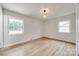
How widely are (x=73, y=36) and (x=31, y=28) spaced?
36.8 inches

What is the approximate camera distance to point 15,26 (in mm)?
1941

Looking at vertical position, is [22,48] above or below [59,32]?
below

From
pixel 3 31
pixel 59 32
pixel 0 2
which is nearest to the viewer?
pixel 0 2

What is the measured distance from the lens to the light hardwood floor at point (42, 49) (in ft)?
6.12

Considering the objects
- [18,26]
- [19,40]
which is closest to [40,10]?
[18,26]

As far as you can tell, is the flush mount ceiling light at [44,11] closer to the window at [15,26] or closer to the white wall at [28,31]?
the white wall at [28,31]

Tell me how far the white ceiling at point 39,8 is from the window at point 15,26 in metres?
0.23

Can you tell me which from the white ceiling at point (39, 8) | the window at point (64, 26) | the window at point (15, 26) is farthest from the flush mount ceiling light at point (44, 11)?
the window at point (15, 26)

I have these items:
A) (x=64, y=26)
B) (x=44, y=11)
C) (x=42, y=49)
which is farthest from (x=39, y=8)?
(x=42, y=49)

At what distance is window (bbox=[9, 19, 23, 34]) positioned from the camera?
1906 millimetres

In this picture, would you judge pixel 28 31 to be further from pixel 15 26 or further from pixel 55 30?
pixel 55 30

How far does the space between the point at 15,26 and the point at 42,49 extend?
78 centimetres

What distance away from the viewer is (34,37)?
6.64 feet

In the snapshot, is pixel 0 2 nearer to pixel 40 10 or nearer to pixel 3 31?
pixel 3 31
